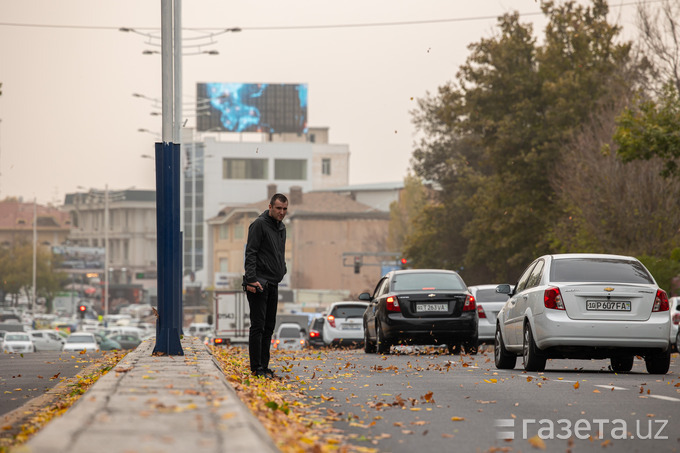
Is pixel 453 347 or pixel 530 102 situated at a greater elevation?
pixel 530 102

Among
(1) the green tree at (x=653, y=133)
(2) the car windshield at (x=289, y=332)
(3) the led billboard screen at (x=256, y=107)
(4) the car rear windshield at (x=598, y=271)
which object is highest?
(3) the led billboard screen at (x=256, y=107)

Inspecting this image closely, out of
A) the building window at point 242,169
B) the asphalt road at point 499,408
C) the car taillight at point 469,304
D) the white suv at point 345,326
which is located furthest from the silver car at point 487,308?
the building window at point 242,169

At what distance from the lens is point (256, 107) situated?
14375 centimetres

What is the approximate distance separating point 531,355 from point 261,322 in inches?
155

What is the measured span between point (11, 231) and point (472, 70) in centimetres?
12976

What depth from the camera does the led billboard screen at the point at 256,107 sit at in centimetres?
14275

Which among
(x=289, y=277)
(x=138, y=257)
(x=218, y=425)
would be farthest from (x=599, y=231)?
(x=138, y=257)

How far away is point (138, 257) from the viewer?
16950cm

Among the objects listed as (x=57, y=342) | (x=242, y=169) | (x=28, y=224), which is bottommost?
(x=57, y=342)

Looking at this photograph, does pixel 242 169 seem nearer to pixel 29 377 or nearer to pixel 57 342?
pixel 57 342

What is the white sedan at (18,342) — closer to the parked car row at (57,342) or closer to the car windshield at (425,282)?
the parked car row at (57,342)

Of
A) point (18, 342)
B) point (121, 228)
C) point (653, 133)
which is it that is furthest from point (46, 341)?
point (121, 228)

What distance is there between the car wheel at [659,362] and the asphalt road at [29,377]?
7155mm

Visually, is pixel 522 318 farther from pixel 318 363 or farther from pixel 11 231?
pixel 11 231
